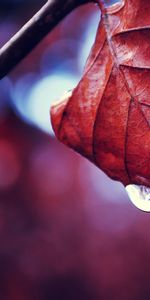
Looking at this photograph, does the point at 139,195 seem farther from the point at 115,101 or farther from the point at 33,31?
the point at 33,31

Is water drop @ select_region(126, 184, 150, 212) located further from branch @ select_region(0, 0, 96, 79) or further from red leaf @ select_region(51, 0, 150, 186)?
branch @ select_region(0, 0, 96, 79)

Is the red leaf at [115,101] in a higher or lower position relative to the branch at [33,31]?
lower

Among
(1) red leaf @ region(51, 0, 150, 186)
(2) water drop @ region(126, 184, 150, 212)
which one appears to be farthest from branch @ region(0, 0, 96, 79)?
(2) water drop @ region(126, 184, 150, 212)

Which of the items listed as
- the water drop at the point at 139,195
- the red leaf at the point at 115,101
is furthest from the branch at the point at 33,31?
the water drop at the point at 139,195

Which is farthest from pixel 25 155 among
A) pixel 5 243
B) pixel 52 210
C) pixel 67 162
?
pixel 5 243

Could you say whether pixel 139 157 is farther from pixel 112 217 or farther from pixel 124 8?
pixel 112 217

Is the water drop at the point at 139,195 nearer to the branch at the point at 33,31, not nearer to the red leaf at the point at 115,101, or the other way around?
the red leaf at the point at 115,101

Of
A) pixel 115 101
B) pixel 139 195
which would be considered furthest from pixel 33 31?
pixel 139 195
